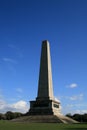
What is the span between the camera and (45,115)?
44.5 metres

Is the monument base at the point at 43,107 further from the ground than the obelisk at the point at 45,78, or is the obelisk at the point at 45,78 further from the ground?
the obelisk at the point at 45,78

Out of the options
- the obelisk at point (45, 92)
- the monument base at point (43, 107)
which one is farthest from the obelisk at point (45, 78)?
the monument base at point (43, 107)

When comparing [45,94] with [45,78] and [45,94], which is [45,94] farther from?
[45,78]

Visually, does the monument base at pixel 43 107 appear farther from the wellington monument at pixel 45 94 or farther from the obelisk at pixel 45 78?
the obelisk at pixel 45 78

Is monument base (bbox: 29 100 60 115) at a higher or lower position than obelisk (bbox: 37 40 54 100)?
lower

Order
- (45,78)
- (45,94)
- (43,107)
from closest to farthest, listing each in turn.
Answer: (43,107) < (45,94) < (45,78)

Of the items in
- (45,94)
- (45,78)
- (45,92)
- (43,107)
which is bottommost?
(43,107)

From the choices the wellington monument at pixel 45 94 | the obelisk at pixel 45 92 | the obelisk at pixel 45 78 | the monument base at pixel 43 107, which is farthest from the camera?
the obelisk at pixel 45 78

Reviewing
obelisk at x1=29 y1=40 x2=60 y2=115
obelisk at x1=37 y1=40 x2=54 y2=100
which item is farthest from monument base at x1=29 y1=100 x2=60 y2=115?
obelisk at x1=37 y1=40 x2=54 y2=100

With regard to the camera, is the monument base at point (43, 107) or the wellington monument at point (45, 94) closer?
the monument base at point (43, 107)

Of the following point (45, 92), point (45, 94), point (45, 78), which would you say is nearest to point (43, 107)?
point (45, 94)

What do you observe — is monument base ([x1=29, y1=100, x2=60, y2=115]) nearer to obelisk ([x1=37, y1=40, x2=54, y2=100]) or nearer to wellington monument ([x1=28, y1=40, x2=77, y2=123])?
wellington monument ([x1=28, y1=40, x2=77, y2=123])

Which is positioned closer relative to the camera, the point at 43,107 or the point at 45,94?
the point at 43,107

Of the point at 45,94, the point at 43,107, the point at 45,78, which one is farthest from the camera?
the point at 45,78
